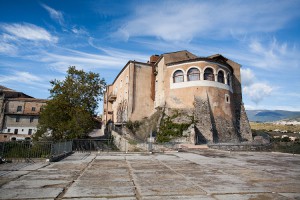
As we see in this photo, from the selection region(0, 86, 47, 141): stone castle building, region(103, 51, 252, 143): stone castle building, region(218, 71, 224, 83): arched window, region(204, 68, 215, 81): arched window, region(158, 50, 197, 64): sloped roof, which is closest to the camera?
region(103, 51, 252, 143): stone castle building

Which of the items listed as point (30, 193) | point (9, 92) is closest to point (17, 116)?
point (9, 92)

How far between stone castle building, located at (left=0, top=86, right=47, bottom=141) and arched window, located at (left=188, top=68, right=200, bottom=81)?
30832 mm

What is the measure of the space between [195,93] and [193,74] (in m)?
2.80

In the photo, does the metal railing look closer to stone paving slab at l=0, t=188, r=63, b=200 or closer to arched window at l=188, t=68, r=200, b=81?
stone paving slab at l=0, t=188, r=63, b=200

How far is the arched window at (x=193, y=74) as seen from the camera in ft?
94.8

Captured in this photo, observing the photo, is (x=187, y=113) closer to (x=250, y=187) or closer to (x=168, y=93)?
(x=168, y=93)

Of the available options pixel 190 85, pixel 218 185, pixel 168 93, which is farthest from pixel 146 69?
pixel 218 185

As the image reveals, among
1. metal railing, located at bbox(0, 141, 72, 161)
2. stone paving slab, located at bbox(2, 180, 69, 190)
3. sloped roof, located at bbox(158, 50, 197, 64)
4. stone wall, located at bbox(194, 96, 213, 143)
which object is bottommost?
stone paving slab, located at bbox(2, 180, 69, 190)

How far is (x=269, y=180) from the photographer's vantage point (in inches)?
236

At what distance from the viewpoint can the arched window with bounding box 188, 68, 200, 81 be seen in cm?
2889

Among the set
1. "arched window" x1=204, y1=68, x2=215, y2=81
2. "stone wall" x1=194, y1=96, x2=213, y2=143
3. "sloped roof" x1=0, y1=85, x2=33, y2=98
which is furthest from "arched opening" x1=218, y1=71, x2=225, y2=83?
"sloped roof" x1=0, y1=85, x2=33, y2=98

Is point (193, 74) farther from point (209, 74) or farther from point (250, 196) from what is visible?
point (250, 196)

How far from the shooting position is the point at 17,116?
137 feet

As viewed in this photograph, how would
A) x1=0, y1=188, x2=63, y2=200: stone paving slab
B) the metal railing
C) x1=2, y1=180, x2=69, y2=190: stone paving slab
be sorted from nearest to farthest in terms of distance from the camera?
1. x1=0, y1=188, x2=63, y2=200: stone paving slab
2. x1=2, y1=180, x2=69, y2=190: stone paving slab
3. the metal railing
